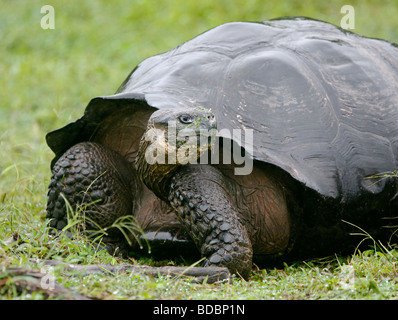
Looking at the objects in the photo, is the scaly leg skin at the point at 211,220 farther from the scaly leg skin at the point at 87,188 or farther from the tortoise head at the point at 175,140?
the scaly leg skin at the point at 87,188

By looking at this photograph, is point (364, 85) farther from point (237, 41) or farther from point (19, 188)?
point (19, 188)

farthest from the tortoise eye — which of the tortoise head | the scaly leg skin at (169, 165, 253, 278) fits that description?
the scaly leg skin at (169, 165, 253, 278)

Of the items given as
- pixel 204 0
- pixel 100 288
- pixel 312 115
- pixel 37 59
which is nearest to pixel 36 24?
pixel 37 59

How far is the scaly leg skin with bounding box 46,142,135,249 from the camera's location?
4.12m

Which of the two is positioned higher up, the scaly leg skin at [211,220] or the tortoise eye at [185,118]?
the tortoise eye at [185,118]

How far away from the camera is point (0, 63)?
31.0 feet

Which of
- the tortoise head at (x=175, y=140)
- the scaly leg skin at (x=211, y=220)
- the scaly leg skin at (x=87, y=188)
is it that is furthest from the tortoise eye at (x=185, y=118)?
the scaly leg skin at (x=87, y=188)

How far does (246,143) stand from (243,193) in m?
0.43

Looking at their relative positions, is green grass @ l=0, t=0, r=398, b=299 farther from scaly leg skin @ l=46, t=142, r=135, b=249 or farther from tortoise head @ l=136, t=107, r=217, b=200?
tortoise head @ l=136, t=107, r=217, b=200

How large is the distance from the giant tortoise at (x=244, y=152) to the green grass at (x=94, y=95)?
0.25m

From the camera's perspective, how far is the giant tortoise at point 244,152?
3.68 metres

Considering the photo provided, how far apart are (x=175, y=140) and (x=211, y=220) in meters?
0.49

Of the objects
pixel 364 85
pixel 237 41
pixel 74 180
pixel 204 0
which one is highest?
pixel 204 0

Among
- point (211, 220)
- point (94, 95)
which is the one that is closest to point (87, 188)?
point (211, 220)
